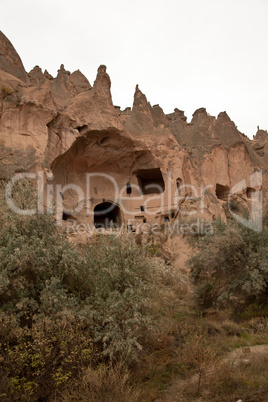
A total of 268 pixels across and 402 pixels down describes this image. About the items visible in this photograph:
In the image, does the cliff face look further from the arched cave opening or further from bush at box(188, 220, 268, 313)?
bush at box(188, 220, 268, 313)

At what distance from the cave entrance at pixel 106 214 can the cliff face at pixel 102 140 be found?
3.72ft

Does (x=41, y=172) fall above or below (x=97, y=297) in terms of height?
above

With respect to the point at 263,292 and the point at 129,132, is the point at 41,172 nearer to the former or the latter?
the point at 129,132

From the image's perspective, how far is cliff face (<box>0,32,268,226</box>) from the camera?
14.5m

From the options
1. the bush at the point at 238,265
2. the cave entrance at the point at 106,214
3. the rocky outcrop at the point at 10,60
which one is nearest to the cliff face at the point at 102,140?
the rocky outcrop at the point at 10,60

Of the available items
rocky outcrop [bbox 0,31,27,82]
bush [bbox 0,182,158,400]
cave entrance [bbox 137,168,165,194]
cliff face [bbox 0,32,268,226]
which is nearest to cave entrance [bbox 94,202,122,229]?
cliff face [bbox 0,32,268,226]

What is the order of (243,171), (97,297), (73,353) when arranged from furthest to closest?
(243,171) → (97,297) → (73,353)

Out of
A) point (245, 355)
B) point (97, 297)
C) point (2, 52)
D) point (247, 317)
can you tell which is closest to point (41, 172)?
point (2, 52)

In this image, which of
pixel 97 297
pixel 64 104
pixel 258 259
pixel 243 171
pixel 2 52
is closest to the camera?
pixel 97 297

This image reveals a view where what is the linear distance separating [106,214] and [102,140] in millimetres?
5674

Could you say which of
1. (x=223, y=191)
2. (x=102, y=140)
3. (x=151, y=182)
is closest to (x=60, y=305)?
(x=102, y=140)

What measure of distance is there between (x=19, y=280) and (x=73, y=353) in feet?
6.39

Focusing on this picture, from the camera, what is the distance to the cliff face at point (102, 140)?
1454 cm

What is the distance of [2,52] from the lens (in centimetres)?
1691
